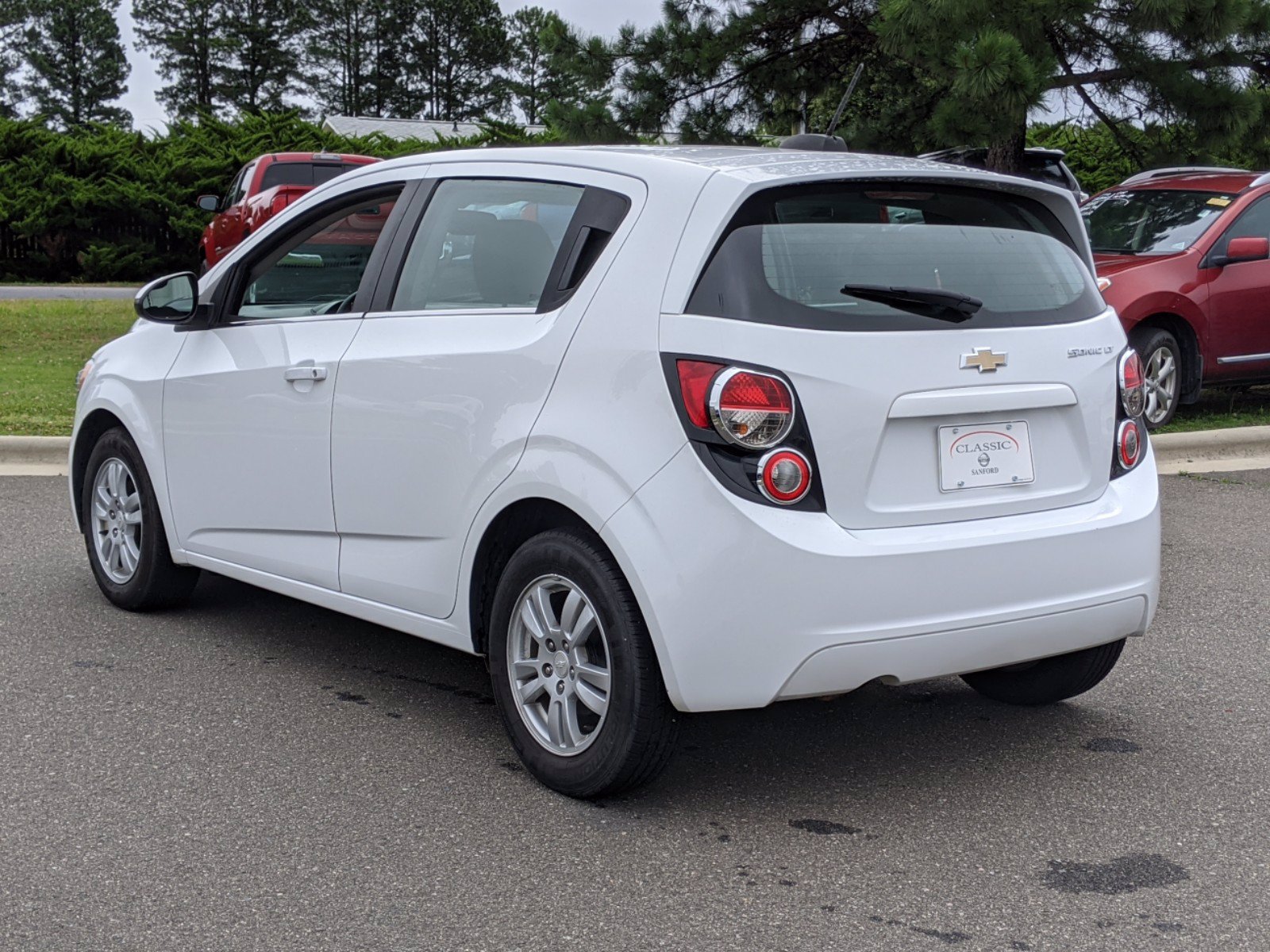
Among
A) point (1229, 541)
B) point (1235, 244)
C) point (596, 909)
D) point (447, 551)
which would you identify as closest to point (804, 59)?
point (1235, 244)

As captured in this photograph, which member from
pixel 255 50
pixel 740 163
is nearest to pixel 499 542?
pixel 740 163

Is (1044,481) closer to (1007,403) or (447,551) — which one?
(1007,403)

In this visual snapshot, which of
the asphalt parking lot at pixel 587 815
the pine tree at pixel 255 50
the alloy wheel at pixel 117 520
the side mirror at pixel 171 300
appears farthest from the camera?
the pine tree at pixel 255 50

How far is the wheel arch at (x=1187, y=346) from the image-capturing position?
34.0 feet

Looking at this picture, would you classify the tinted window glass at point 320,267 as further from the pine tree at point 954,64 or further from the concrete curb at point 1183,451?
the pine tree at point 954,64

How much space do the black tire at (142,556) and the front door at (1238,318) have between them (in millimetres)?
7579

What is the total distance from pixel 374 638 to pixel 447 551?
148 cm

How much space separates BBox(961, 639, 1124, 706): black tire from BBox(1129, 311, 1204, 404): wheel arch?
6.20 meters

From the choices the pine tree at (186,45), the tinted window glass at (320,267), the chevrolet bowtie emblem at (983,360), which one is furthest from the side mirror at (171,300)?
the pine tree at (186,45)

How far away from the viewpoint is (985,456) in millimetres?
3803

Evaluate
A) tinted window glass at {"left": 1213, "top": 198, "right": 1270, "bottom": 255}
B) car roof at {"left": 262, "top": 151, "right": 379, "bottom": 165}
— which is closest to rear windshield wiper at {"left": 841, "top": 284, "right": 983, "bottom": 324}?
tinted window glass at {"left": 1213, "top": 198, "right": 1270, "bottom": 255}

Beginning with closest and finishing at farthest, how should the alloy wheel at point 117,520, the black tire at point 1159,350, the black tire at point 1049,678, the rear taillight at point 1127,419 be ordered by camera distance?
the rear taillight at point 1127,419, the black tire at point 1049,678, the alloy wheel at point 117,520, the black tire at point 1159,350

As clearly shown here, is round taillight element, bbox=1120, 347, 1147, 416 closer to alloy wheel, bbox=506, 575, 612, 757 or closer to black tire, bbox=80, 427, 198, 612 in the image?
alloy wheel, bbox=506, 575, 612, 757

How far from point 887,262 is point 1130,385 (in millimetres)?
862
